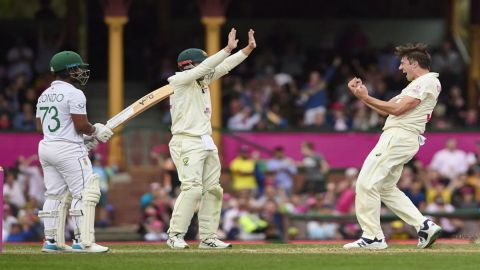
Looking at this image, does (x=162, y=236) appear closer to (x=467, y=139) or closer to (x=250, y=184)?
(x=250, y=184)

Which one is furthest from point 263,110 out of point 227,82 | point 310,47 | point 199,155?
point 199,155

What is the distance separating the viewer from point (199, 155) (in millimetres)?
14977

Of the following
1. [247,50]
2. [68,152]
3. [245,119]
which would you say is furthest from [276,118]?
[68,152]

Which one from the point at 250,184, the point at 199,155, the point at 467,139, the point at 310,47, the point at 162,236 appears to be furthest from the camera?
the point at 310,47

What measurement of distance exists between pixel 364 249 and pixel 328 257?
96 centimetres

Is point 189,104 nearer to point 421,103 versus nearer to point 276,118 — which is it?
point 421,103

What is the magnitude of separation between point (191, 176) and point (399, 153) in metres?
2.14

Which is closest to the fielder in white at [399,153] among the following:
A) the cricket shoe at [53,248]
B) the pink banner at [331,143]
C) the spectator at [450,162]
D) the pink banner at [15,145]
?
the cricket shoe at [53,248]

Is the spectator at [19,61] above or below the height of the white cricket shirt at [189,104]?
above

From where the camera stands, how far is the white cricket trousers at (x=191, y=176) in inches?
588

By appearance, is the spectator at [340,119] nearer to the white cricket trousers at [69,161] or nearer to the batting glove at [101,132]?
the batting glove at [101,132]

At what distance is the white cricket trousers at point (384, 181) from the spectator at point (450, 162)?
11.5 metres

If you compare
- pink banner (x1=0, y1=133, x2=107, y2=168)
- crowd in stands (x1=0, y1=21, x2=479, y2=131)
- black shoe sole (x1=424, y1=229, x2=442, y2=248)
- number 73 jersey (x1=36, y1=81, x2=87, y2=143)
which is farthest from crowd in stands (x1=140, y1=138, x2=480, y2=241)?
number 73 jersey (x1=36, y1=81, x2=87, y2=143)

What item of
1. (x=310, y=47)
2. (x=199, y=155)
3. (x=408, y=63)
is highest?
(x=310, y=47)
